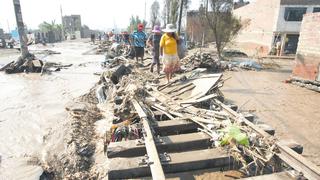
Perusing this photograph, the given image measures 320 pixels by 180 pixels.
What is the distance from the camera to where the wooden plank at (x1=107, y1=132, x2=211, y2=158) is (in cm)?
363

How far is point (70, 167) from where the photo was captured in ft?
13.3

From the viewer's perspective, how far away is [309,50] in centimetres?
945

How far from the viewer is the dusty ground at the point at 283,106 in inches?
195

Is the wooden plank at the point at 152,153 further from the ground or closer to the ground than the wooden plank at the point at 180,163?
further from the ground

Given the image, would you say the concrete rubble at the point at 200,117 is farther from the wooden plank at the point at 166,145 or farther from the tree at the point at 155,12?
the tree at the point at 155,12

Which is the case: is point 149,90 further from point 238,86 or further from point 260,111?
point 238,86

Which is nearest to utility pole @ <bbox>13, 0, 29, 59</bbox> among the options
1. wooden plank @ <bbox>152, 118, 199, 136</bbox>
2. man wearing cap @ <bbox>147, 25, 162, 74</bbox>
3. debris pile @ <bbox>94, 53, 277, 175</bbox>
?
man wearing cap @ <bbox>147, 25, 162, 74</bbox>

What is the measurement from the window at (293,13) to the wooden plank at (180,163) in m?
24.6

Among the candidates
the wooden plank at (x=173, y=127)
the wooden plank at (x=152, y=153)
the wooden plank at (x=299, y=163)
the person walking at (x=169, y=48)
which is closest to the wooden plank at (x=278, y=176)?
the wooden plank at (x=299, y=163)

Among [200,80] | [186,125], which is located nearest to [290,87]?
[200,80]

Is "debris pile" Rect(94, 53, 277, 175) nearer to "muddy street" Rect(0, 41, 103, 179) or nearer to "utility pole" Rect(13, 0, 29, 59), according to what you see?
"muddy street" Rect(0, 41, 103, 179)

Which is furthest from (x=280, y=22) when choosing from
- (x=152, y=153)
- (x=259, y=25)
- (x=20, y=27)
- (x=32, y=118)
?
(x=152, y=153)

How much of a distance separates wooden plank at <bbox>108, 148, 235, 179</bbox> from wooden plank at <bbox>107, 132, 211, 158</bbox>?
0.18 m

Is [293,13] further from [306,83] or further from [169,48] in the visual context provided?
[169,48]
